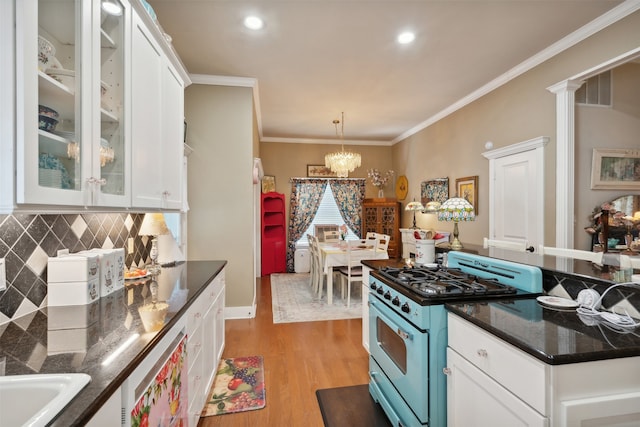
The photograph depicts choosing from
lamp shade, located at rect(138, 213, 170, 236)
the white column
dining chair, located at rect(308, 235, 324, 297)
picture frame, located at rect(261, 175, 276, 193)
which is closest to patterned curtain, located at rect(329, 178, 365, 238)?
picture frame, located at rect(261, 175, 276, 193)

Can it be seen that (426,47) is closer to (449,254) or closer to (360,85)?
(360,85)

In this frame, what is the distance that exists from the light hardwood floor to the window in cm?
311

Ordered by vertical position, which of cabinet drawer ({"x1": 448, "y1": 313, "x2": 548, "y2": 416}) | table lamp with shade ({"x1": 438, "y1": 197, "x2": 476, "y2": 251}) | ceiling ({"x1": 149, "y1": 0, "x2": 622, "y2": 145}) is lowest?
cabinet drawer ({"x1": 448, "y1": 313, "x2": 548, "y2": 416})

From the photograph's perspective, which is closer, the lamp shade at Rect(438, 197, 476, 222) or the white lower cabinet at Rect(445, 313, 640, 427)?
the white lower cabinet at Rect(445, 313, 640, 427)

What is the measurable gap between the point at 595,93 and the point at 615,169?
2.68 feet

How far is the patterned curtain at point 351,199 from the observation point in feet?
22.6

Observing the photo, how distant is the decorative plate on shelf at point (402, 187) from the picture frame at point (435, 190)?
652 mm

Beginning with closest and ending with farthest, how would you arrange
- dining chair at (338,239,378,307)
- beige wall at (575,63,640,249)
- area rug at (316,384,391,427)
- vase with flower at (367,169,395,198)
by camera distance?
area rug at (316,384,391,427), beige wall at (575,63,640,249), dining chair at (338,239,378,307), vase with flower at (367,169,395,198)

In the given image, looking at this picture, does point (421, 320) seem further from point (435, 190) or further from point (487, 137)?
point (435, 190)

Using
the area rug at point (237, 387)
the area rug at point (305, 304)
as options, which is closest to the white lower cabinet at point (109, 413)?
the area rug at point (237, 387)

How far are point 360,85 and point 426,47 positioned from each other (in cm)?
105

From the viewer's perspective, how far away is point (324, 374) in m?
2.50

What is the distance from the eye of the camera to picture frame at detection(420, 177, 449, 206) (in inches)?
Result: 194

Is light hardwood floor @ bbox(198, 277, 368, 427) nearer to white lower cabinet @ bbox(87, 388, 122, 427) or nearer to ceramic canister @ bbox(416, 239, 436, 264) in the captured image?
ceramic canister @ bbox(416, 239, 436, 264)
